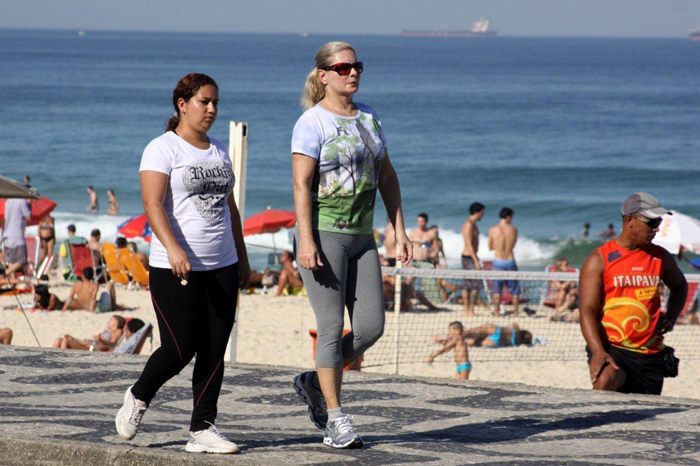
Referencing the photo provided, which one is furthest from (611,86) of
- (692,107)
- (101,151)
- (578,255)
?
(578,255)

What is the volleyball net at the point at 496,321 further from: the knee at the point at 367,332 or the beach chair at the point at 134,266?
the knee at the point at 367,332

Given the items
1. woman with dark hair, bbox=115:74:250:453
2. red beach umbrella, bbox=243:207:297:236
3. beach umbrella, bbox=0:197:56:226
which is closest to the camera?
woman with dark hair, bbox=115:74:250:453

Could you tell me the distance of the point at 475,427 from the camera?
495cm

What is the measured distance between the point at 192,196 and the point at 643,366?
2.86 meters

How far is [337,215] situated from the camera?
13.7ft

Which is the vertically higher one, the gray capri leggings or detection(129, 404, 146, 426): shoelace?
the gray capri leggings

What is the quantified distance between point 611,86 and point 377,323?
95349mm

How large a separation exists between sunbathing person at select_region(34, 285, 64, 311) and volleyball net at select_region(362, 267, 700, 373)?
5.22 meters

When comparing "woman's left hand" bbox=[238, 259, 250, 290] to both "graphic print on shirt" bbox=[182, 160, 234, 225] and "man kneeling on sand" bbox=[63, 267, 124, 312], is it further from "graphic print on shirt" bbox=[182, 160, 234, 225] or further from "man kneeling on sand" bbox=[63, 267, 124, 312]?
"man kneeling on sand" bbox=[63, 267, 124, 312]

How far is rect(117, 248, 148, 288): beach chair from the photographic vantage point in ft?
56.8

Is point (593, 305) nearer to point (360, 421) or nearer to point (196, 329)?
point (360, 421)

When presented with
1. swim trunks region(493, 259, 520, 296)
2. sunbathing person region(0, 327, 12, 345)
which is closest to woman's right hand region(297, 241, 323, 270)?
sunbathing person region(0, 327, 12, 345)

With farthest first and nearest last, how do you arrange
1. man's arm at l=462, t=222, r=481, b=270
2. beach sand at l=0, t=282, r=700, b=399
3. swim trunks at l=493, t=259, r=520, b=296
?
man's arm at l=462, t=222, r=481, b=270 → swim trunks at l=493, t=259, r=520, b=296 → beach sand at l=0, t=282, r=700, b=399

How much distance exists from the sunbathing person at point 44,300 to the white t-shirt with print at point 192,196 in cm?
1182
